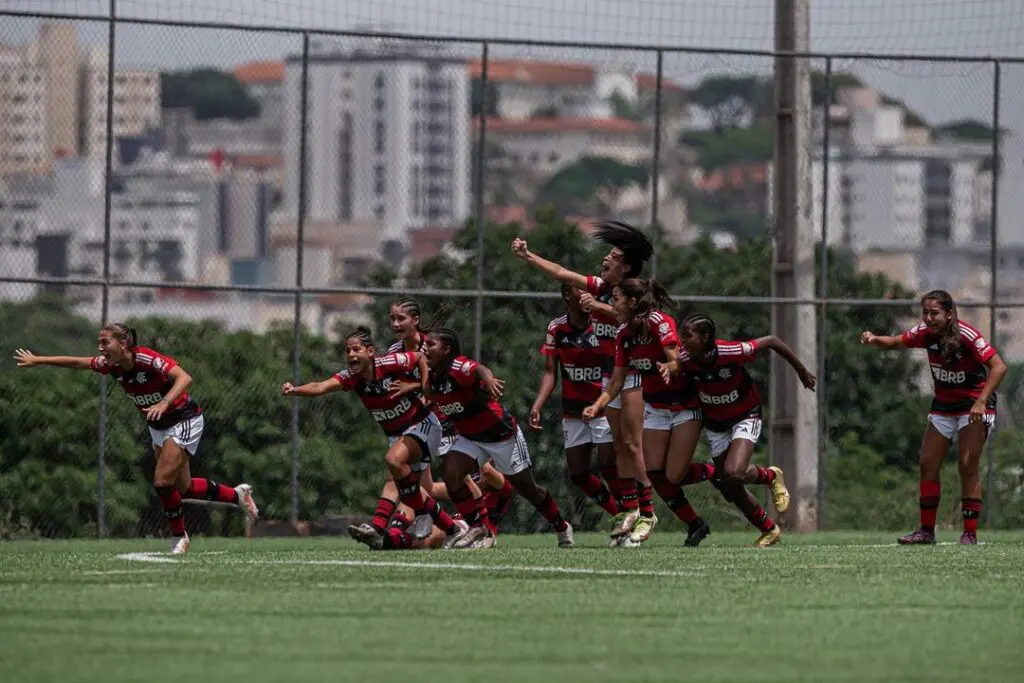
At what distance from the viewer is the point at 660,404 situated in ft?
48.6

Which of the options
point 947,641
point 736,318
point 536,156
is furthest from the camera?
point 536,156

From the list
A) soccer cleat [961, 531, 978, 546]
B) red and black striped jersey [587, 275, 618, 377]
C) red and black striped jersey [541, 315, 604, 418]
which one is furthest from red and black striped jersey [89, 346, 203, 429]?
soccer cleat [961, 531, 978, 546]

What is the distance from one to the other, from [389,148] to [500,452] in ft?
217

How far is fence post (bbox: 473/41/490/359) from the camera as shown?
746 inches

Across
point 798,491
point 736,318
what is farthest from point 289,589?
point 736,318

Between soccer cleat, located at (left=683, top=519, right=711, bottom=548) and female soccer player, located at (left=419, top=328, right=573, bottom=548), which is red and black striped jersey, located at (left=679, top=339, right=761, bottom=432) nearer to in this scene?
soccer cleat, located at (left=683, top=519, right=711, bottom=548)

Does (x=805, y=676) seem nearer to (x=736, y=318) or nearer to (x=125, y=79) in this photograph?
(x=125, y=79)

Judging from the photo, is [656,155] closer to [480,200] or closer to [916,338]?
[480,200]

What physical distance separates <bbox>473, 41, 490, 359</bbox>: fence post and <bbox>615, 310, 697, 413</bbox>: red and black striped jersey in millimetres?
4278

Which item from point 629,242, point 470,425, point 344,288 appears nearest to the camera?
point 629,242

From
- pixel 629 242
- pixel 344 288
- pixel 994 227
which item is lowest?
pixel 344 288

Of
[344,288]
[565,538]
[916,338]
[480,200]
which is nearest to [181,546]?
[565,538]

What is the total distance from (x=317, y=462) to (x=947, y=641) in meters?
11.3

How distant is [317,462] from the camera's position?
1900 cm
